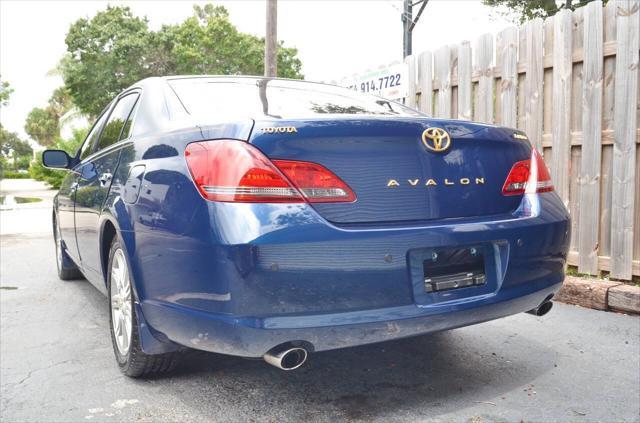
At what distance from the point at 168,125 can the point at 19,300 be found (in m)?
2.90

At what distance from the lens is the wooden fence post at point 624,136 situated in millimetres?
4227

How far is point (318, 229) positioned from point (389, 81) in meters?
5.17

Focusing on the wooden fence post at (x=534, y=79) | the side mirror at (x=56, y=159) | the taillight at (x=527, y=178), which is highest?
the wooden fence post at (x=534, y=79)

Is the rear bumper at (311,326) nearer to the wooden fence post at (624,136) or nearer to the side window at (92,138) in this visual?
the side window at (92,138)

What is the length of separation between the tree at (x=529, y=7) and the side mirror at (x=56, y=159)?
1521cm

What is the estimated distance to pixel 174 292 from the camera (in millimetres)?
2168

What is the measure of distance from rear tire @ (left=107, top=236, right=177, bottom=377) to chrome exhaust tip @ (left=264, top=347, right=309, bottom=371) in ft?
2.70

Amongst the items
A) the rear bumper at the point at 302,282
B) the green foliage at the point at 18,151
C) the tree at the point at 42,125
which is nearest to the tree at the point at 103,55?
the rear bumper at the point at 302,282

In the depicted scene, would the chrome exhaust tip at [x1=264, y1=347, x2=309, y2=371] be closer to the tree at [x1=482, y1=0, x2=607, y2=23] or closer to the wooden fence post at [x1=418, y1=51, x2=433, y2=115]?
the wooden fence post at [x1=418, y1=51, x2=433, y2=115]

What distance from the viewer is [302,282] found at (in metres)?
1.94

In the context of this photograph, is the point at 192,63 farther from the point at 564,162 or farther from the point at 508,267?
the point at 508,267

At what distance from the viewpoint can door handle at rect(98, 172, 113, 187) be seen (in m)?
2.99

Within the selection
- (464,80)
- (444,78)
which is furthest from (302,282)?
(444,78)

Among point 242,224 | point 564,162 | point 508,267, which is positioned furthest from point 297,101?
point 564,162
